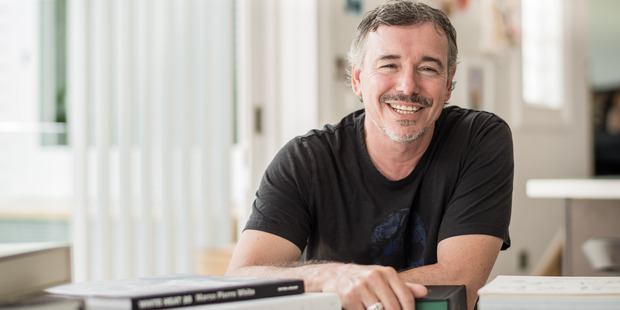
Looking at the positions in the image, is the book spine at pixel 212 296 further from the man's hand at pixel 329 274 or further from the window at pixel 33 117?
the window at pixel 33 117

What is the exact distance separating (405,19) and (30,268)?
3.26 feet

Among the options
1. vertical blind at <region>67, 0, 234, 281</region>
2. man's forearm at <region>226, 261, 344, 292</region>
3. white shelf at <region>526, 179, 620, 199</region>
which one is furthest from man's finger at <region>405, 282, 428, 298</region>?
vertical blind at <region>67, 0, 234, 281</region>

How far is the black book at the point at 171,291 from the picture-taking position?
2.36ft

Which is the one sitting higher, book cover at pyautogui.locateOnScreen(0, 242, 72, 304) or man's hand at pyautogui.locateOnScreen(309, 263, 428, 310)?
book cover at pyautogui.locateOnScreen(0, 242, 72, 304)

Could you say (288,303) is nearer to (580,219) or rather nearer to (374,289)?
(374,289)

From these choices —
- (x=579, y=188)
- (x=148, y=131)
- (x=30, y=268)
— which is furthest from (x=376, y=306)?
(x=148, y=131)

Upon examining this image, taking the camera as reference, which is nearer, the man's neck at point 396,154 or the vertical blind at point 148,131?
the man's neck at point 396,154

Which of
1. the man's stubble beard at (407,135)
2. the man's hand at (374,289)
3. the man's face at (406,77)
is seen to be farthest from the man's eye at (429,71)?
the man's hand at (374,289)

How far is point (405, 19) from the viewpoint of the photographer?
1.53 m

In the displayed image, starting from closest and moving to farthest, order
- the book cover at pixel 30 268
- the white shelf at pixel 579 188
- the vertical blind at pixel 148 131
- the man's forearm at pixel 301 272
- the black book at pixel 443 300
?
the book cover at pixel 30 268 → the black book at pixel 443 300 → the man's forearm at pixel 301 272 → the white shelf at pixel 579 188 → the vertical blind at pixel 148 131

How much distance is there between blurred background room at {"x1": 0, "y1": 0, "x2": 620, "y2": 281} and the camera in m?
2.46

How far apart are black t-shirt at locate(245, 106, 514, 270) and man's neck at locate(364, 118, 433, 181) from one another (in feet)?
0.07

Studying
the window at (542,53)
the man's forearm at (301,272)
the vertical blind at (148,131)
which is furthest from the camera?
the window at (542,53)

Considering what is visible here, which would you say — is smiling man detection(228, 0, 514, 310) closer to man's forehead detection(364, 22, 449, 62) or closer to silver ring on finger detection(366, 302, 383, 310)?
man's forehead detection(364, 22, 449, 62)
